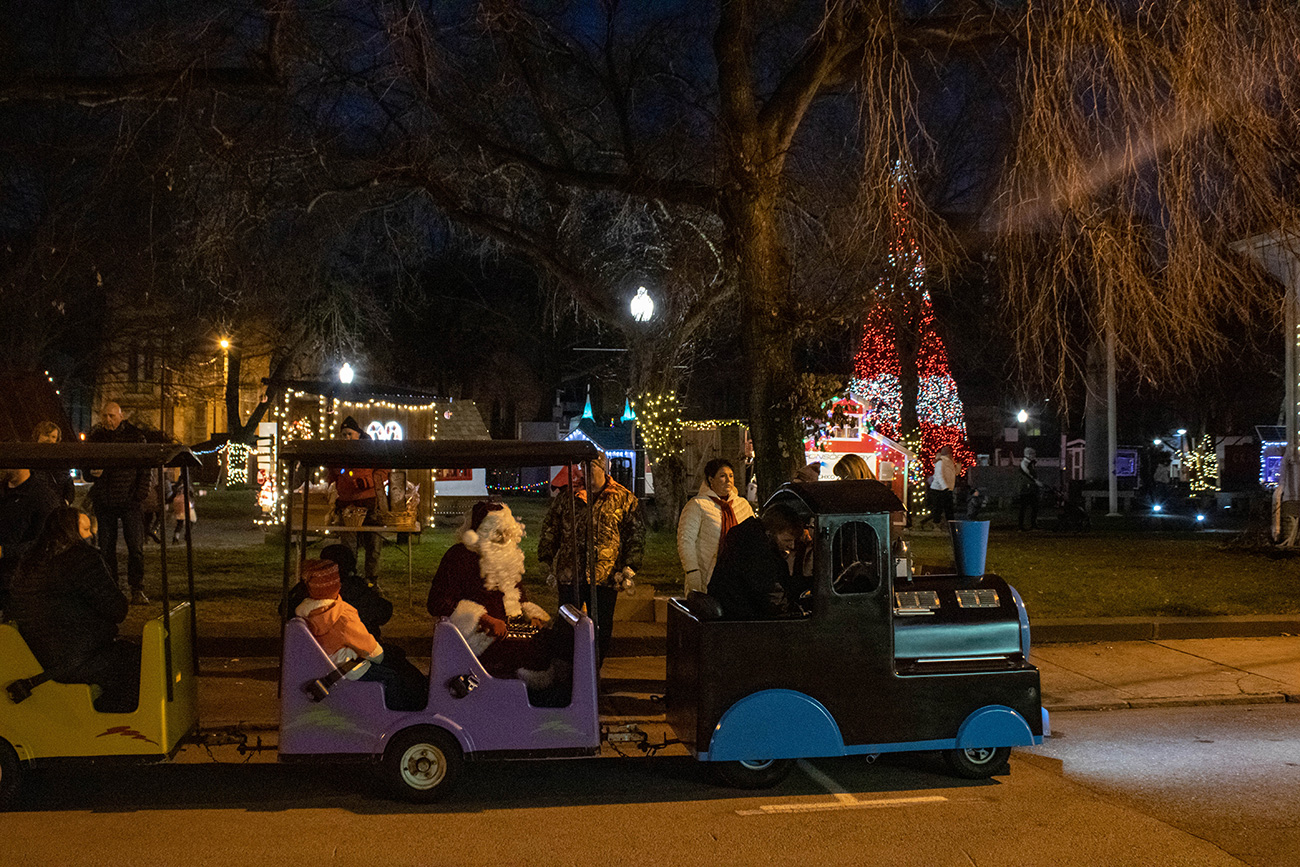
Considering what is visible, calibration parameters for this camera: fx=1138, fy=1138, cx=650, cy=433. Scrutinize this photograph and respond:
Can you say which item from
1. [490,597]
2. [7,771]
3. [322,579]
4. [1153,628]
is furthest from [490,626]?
[1153,628]

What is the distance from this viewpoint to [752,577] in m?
6.52

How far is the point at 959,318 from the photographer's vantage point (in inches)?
1570

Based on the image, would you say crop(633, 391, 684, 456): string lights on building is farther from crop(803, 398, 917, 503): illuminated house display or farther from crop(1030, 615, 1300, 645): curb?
crop(1030, 615, 1300, 645): curb

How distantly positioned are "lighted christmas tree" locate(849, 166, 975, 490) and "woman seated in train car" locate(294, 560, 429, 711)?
859 cm

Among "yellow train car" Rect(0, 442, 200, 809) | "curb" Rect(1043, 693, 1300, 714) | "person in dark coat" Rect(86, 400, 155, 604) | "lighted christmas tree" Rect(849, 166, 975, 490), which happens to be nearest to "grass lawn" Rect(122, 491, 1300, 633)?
"person in dark coat" Rect(86, 400, 155, 604)

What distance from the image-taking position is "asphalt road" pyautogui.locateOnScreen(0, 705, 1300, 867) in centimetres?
546

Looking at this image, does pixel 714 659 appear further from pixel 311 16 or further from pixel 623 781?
pixel 311 16

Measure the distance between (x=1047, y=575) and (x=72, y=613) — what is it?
12.4m

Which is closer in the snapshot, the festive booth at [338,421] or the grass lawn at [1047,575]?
the grass lawn at [1047,575]

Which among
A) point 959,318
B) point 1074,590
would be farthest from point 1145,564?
point 959,318

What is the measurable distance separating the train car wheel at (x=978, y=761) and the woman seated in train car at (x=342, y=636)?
3103mm

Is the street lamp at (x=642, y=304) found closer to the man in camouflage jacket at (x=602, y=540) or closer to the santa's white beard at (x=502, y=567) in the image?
the man in camouflage jacket at (x=602, y=540)

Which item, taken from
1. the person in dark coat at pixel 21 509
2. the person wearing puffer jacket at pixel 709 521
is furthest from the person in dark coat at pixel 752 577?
the person in dark coat at pixel 21 509

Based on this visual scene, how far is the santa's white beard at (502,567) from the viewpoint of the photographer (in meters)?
6.77
